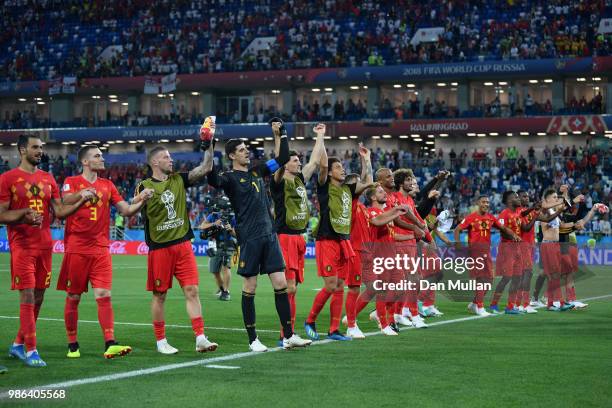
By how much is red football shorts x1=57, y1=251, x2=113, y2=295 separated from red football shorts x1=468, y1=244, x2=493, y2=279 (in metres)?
8.09

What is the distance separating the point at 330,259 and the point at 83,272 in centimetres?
325

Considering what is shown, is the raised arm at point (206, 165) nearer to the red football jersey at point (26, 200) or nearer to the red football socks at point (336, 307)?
the red football jersey at point (26, 200)

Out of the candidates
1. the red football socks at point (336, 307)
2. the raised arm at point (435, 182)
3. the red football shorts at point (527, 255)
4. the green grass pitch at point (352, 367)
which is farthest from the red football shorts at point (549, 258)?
the red football socks at point (336, 307)

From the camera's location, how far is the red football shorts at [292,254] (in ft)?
37.8

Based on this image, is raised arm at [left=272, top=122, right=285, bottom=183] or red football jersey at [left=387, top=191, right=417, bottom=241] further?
red football jersey at [left=387, top=191, right=417, bottom=241]

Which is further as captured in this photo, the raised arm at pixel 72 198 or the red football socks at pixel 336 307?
the red football socks at pixel 336 307

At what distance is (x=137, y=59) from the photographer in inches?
2559

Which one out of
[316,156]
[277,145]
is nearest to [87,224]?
[277,145]

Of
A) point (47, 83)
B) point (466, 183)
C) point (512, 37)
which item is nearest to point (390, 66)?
point (512, 37)

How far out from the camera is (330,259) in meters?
12.0

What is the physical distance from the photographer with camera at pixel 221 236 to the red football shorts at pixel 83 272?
8.43m

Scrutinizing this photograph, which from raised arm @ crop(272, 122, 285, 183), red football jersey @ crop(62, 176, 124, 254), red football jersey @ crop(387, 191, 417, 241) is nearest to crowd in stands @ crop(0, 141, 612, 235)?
red football jersey @ crop(387, 191, 417, 241)

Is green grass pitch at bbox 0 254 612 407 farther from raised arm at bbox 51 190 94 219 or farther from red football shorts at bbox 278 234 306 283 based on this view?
raised arm at bbox 51 190 94 219

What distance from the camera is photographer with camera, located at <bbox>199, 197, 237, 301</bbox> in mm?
18969
